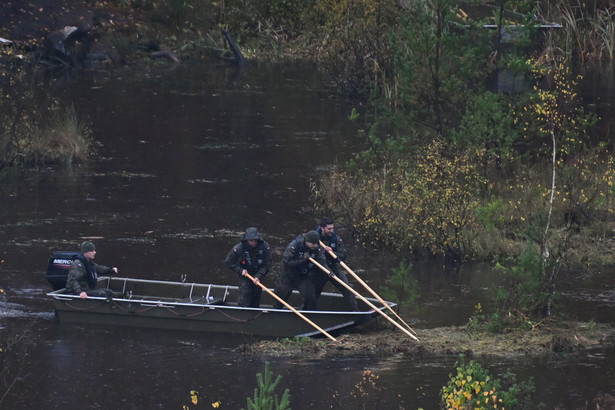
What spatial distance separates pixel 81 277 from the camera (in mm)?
19719

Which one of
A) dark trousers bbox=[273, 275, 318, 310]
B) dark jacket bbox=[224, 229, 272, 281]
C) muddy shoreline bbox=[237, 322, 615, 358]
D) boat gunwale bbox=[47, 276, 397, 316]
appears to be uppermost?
dark jacket bbox=[224, 229, 272, 281]

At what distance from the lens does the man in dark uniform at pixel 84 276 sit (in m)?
19.5

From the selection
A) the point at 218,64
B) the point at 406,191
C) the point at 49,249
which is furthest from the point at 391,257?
the point at 218,64

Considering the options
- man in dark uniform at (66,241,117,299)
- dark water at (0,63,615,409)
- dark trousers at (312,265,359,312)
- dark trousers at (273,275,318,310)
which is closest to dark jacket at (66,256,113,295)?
man in dark uniform at (66,241,117,299)

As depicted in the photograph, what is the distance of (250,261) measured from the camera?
63.7 feet

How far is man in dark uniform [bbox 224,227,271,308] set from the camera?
1931 cm

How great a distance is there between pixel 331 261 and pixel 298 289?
69 centimetres

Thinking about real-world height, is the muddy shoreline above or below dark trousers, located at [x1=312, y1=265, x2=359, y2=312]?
below

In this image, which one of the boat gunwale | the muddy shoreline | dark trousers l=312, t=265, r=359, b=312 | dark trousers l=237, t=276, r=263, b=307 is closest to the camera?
the muddy shoreline

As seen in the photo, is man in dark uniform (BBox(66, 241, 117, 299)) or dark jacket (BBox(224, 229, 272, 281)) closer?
dark jacket (BBox(224, 229, 272, 281))

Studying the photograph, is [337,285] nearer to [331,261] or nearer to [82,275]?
[331,261]

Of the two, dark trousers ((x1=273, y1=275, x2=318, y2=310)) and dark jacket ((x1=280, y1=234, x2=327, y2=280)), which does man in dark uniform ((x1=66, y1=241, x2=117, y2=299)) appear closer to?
dark trousers ((x1=273, y1=275, x2=318, y2=310))

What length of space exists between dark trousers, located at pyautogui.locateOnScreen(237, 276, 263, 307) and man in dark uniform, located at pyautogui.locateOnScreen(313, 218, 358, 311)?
91cm

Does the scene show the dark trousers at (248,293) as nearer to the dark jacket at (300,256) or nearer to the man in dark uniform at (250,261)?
the man in dark uniform at (250,261)
